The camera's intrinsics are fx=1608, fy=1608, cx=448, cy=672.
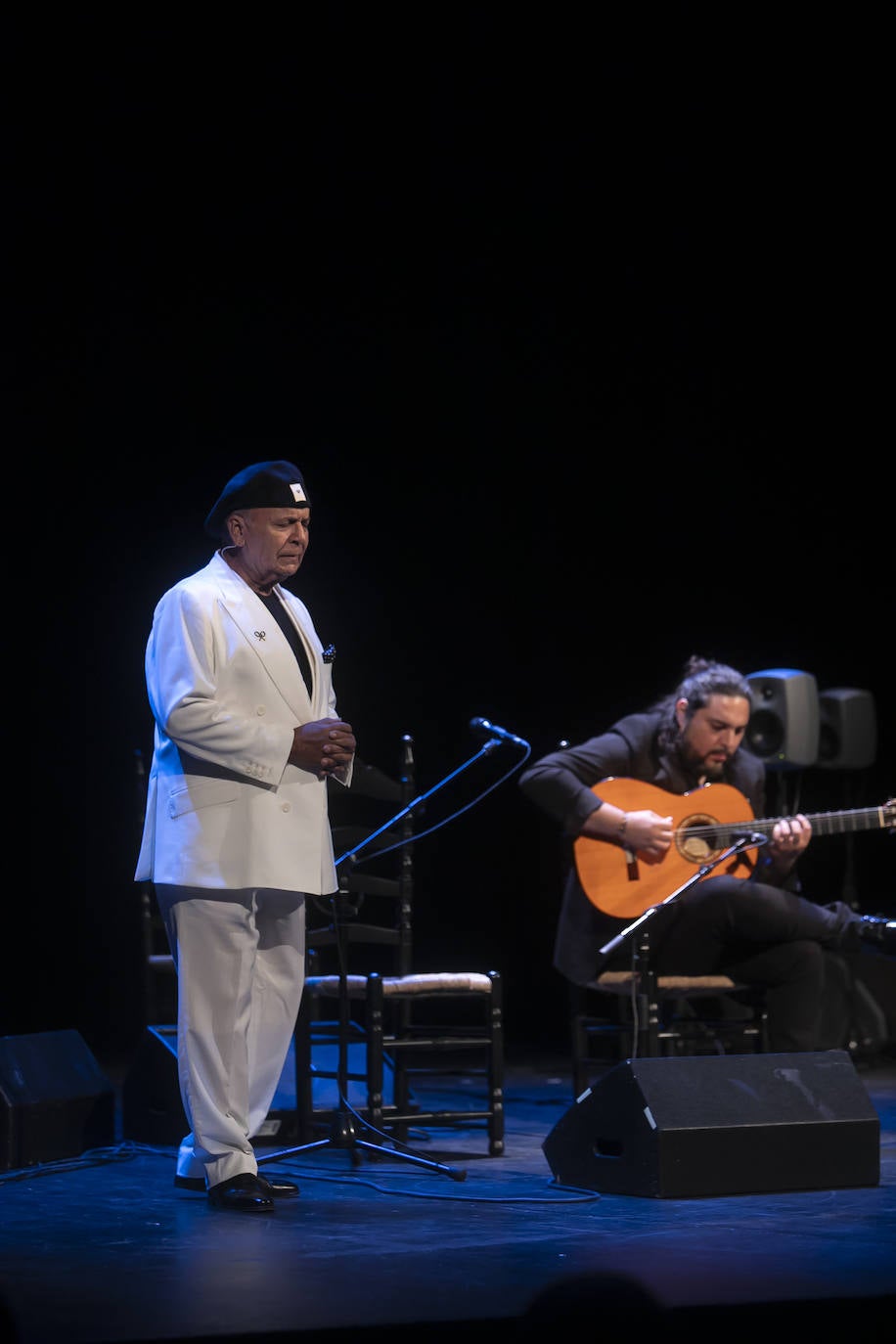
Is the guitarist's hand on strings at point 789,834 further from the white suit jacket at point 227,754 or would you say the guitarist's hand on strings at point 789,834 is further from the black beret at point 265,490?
the black beret at point 265,490

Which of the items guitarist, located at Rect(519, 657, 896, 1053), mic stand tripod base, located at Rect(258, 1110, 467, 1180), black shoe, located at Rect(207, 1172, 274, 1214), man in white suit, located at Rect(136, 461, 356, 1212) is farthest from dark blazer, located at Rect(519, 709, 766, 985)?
black shoe, located at Rect(207, 1172, 274, 1214)

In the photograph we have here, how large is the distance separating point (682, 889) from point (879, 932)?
757 millimetres

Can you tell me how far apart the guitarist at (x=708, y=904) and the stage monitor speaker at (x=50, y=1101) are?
142 cm

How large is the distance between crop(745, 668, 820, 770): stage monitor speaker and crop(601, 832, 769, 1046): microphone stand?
45.9 inches

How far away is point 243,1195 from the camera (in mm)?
3350

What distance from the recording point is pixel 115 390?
6348 mm

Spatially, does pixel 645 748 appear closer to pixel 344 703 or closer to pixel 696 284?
pixel 344 703

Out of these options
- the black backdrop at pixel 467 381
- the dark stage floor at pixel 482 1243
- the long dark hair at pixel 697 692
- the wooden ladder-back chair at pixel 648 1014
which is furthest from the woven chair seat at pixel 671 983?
the black backdrop at pixel 467 381

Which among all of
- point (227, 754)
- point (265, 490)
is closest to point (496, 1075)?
point (227, 754)

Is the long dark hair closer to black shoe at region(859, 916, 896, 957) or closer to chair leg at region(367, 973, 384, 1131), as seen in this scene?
black shoe at region(859, 916, 896, 957)

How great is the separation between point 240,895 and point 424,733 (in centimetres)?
354

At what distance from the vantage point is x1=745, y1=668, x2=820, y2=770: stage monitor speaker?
611cm

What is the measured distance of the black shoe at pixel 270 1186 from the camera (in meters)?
3.50

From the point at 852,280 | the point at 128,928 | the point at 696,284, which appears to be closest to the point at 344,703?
the point at 128,928
